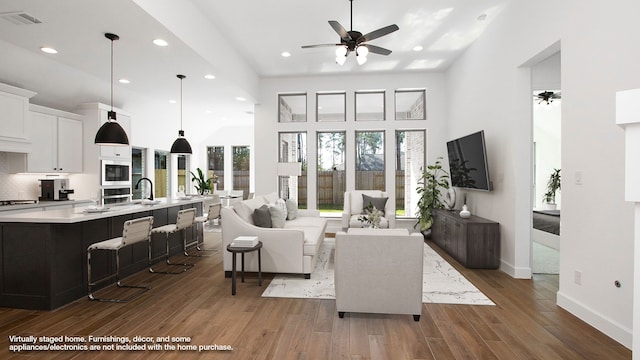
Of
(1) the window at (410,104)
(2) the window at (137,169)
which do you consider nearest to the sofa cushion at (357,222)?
(1) the window at (410,104)

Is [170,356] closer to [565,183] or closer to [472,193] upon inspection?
[565,183]

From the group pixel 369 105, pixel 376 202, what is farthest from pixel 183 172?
pixel 376 202

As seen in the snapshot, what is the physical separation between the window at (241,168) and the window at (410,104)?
16.8 ft

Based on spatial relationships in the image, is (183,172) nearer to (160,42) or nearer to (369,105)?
(369,105)

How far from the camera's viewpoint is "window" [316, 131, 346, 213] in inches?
290

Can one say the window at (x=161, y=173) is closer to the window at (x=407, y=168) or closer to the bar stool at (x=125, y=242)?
the bar stool at (x=125, y=242)

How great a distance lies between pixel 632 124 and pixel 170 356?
9.30 ft

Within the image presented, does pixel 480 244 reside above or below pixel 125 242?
below

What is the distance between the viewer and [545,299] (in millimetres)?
3375

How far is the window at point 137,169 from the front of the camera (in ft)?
25.1

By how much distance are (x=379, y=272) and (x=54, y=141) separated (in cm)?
622

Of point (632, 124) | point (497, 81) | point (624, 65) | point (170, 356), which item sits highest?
point (497, 81)

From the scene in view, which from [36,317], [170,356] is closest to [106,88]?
[36,317]

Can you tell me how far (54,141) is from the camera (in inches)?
223
